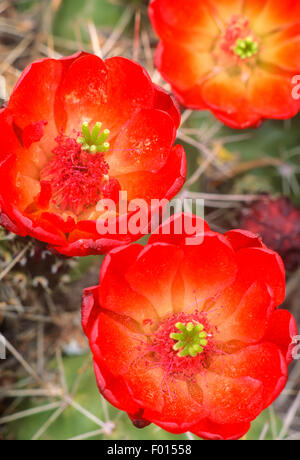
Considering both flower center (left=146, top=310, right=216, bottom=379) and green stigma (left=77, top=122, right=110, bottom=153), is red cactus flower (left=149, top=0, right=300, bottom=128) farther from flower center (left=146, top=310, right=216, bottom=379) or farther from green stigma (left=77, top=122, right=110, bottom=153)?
flower center (left=146, top=310, right=216, bottom=379)

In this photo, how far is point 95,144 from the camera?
1.06 m

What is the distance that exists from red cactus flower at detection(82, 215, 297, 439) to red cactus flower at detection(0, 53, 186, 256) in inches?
4.2

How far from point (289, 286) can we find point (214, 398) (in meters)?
0.57

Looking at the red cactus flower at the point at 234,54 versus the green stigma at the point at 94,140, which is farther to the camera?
the red cactus flower at the point at 234,54

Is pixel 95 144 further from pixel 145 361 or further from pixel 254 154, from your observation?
pixel 254 154

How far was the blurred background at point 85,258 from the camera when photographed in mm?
1135

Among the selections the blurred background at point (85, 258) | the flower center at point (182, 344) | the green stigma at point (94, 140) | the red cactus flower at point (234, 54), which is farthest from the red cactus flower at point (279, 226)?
the green stigma at point (94, 140)

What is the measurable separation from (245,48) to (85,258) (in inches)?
23.9

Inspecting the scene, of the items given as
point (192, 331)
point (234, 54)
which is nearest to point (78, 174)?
point (192, 331)

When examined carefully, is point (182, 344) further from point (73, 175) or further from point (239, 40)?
point (239, 40)

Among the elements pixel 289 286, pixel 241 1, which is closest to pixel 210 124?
pixel 241 1

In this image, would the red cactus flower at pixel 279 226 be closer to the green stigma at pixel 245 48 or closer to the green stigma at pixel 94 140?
the green stigma at pixel 245 48

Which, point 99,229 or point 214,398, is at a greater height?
point 99,229
